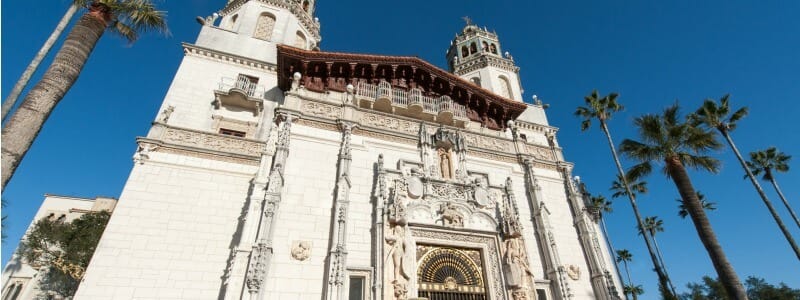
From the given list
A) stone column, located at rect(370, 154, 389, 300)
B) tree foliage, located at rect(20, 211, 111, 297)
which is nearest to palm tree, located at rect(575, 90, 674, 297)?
stone column, located at rect(370, 154, 389, 300)

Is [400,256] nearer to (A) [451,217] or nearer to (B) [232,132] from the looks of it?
(A) [451,217]

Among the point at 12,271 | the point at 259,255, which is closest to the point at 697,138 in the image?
the point at 259,255

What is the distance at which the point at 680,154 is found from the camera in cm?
1580

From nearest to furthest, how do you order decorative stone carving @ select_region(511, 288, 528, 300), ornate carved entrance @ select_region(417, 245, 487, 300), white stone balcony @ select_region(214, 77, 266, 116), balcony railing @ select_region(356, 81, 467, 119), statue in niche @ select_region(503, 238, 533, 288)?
ornate carved entrance @ select_region(417, 245, 487, 300), decorative stone carving @ select_region(511, 288, 528, 300), statue in niche @ select_region(503, 238, 533, 288), white stone balcony @ select_region(214, 77, 266, 116), balcony railing @ select_region(356, 81, 467, 119)

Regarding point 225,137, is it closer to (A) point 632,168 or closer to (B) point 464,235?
(B) point 464,235

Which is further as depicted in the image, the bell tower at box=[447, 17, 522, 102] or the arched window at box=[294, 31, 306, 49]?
the bell tower at box=[447, 17, 522, 102]

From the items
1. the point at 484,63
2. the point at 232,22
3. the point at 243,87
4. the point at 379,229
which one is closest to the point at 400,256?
the point at 379,229

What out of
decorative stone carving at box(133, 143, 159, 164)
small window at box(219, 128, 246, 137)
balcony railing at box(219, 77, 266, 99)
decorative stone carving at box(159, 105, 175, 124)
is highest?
balcony railing at box(219, 77, 266, 99)

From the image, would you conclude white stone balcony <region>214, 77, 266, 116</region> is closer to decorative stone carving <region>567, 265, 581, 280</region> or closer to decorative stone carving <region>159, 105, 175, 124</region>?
decorative stone carving <region>159, 105, 175, 124</region>

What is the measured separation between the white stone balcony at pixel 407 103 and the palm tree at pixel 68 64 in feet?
27.5

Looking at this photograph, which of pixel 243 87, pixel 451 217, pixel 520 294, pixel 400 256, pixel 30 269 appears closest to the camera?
pixel 400 256

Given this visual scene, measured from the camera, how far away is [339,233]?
10.8m

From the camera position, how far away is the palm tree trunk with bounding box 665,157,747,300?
40.8 feet

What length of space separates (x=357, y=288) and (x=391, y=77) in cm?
1118
